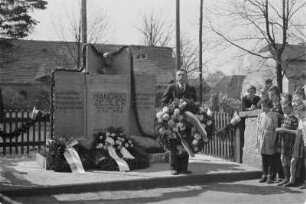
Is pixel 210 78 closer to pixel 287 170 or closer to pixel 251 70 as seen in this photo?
pixel 251 70

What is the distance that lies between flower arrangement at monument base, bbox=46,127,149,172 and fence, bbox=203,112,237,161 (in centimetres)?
238

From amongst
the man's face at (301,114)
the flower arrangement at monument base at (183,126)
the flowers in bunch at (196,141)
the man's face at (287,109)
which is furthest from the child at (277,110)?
the flowers in bunch at (196,141)

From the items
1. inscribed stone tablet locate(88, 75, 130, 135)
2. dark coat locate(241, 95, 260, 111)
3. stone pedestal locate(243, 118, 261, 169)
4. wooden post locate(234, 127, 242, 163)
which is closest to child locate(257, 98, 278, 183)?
stone pedestal locate(243, 118, 261, 169)

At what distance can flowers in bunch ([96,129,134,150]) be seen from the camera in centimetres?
991

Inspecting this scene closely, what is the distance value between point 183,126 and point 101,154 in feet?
6.99

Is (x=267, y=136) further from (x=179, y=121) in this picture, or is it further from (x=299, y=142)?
(x=179, y=121)

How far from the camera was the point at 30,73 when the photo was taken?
140 feet

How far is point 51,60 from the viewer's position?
43.7 meters

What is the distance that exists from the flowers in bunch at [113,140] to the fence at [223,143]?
2598 mm

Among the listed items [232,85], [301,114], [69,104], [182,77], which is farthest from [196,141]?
[232,85]

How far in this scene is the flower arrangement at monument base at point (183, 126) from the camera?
8508mm

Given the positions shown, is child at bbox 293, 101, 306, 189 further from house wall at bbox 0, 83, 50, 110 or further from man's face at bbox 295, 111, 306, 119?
house wall at bbox 0, 83, 50, 110

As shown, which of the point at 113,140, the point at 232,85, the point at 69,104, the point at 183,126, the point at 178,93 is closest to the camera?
the point at 183,126

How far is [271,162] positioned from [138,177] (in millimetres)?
2437
